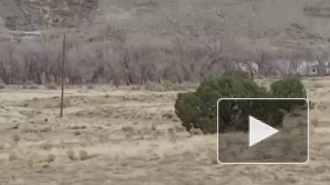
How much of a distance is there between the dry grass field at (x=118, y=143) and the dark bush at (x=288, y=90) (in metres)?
0.21

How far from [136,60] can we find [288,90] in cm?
206

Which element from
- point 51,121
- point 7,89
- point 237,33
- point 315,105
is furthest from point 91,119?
point 237,33

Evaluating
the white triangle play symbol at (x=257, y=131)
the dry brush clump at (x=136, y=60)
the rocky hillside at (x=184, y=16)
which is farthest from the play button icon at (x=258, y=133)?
the rocky hillside at (x=184, y=16)

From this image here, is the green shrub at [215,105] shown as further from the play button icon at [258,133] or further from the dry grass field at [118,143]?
the dry grass field at [118,143]

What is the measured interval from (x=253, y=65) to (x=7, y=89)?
2.95 metres

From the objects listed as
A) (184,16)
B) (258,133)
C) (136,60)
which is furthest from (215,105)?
(184,16)

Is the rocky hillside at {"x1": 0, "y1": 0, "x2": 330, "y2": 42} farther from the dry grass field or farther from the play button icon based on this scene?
the play button icon

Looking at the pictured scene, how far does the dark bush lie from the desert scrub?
0.06 feet

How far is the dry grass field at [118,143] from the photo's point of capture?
209 inches

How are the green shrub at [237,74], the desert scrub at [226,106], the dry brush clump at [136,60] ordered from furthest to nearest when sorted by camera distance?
the dry brush clump at [136,60]
the green shrub at [237,74]
the desert scrub at [226,106]

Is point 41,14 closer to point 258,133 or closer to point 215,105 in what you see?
point 215,105

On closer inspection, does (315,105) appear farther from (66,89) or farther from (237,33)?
(66,89)

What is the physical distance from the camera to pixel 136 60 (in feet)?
25.0

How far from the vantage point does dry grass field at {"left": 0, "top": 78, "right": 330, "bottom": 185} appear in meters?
5.30
